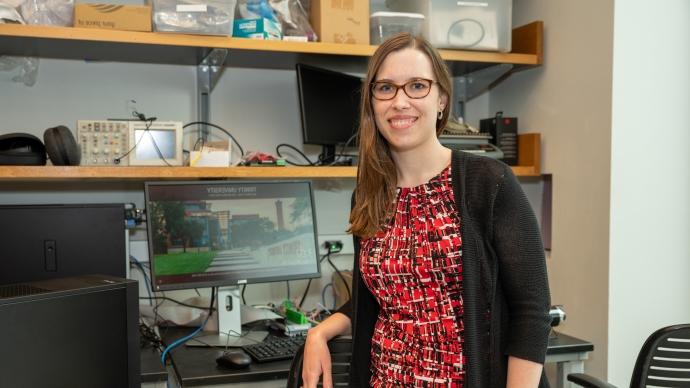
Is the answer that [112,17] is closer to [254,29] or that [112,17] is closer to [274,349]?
[254,29]

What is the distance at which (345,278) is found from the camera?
2416 millimetres

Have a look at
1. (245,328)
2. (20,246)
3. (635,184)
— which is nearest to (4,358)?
(20,246)

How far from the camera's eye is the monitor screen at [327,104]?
2299 millimetres

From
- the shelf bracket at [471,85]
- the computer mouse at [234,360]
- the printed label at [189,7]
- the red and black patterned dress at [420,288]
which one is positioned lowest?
the computer mouse at [234,360]

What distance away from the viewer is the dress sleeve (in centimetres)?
121

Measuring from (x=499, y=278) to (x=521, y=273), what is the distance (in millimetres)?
58

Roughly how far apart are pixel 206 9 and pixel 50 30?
456 millimetres

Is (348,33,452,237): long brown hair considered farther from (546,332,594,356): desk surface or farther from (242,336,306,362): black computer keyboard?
(546,332,594,356): desk surface

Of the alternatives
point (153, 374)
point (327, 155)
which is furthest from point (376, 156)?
point (327, 155)

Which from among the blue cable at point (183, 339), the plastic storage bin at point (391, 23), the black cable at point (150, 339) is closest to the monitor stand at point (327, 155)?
the plastic storage bin at point (391, 23)

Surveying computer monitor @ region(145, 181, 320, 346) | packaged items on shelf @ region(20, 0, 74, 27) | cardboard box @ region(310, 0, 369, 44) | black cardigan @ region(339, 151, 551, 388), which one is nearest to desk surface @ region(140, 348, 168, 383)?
computer monitor @ region(145, 181, 320, 346)

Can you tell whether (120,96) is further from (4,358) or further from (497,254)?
(497,254)

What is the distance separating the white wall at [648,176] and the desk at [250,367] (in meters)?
0.21

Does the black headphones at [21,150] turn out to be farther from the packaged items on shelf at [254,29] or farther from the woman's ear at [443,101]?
the woman's ear at [443,101]
